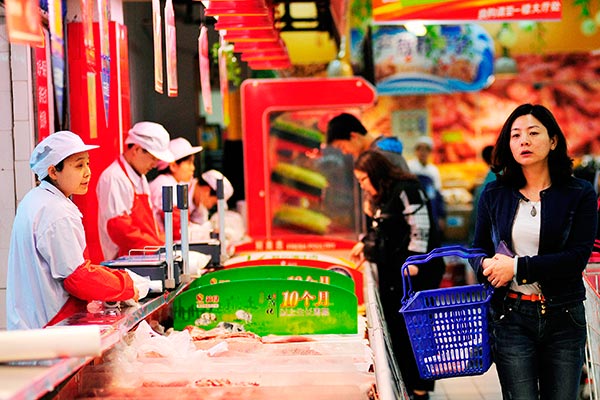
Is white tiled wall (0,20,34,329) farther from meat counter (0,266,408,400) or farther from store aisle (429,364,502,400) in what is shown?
store aisle (429,364,502,400)

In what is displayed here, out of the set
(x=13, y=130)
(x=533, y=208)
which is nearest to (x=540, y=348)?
(x=533, y=208)

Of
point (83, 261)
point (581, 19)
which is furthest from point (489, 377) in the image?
point (581, 19)

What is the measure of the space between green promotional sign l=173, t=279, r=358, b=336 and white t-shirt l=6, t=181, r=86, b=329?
2.37 ft

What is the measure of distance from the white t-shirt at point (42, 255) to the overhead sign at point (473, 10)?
3.68 metres

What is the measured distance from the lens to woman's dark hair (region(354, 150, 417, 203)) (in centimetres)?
698

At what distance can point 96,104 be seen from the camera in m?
6.39

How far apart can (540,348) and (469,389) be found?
162 inches

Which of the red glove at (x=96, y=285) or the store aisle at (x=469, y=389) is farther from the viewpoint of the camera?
the store aisle at (x=469, y=389)

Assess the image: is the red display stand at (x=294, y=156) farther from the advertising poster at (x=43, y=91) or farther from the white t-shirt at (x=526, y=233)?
the white t-shirt at (x=526, y=233)

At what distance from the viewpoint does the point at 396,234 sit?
6.99m

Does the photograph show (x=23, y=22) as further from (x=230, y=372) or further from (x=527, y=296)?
(x=527, y=296)

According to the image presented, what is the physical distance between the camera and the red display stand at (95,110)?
20.3 feet

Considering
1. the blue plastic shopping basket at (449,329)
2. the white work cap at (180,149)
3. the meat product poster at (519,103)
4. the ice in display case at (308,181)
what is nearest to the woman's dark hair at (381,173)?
the white work cap at (180,149)

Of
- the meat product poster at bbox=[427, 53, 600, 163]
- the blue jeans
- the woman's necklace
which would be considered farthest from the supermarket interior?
the meat product poster at bbox=[427, 53, 600, 163]
